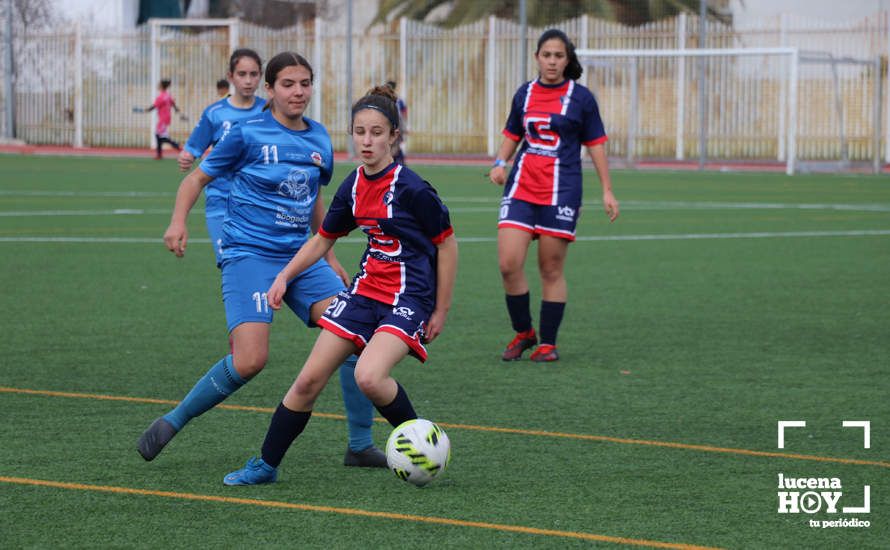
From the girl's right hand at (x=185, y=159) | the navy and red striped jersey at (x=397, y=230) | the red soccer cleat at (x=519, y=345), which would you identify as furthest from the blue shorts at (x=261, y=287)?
the red soccer cleat at (x=519, y=345)

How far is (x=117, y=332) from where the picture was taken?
1036 centimetres

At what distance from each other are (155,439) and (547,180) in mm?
3942

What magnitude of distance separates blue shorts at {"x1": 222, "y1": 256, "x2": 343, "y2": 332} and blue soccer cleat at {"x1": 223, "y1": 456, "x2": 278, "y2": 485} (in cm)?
76

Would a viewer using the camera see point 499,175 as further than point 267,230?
Yes

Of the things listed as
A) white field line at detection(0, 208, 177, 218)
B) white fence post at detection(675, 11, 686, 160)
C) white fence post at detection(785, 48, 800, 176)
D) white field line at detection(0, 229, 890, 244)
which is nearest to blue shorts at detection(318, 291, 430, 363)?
white field line at detection(0, 229, 890, 244)

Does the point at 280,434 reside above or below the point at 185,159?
below

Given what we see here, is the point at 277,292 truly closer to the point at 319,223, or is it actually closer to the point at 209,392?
the point at 209,392

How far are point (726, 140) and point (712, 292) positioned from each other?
81.1 ft

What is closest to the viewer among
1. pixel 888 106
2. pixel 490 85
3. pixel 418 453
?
pixel 418 453

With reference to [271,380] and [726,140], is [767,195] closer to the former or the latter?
[726,140]

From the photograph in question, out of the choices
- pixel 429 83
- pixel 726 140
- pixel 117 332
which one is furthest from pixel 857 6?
pixel 117 332

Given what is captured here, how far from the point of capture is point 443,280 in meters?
6.02

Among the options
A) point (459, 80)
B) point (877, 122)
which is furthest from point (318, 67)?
point (877, 122)

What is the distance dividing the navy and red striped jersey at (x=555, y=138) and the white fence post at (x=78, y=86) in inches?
1461
